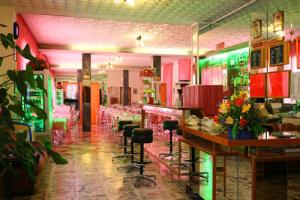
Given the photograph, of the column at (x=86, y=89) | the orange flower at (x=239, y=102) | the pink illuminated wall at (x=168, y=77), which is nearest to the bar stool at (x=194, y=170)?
the orange flower at (x=239, y=102)

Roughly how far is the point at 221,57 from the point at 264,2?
8.00 ft

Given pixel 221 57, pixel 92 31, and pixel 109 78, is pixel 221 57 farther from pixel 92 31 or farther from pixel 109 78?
pixel 109 78

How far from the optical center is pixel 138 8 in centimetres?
Result: 563

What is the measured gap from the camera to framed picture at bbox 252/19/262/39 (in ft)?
16.5

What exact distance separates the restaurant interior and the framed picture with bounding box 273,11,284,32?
0.02m

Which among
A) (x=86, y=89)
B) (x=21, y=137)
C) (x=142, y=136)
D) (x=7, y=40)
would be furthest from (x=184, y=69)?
(x=21, y=137)

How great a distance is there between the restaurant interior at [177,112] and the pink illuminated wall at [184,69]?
2.98 m

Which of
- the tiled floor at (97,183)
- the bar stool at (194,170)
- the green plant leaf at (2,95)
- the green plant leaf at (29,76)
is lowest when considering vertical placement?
the tiled floor at (97,183)

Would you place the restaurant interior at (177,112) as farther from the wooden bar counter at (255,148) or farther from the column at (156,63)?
the column at (156,63)

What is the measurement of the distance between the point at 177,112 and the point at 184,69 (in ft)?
28.7

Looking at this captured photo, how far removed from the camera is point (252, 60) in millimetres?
5207

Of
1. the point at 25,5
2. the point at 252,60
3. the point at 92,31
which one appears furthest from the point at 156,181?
the point at 92,31

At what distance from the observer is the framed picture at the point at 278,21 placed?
15.1ft

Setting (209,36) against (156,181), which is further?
(209,36)
